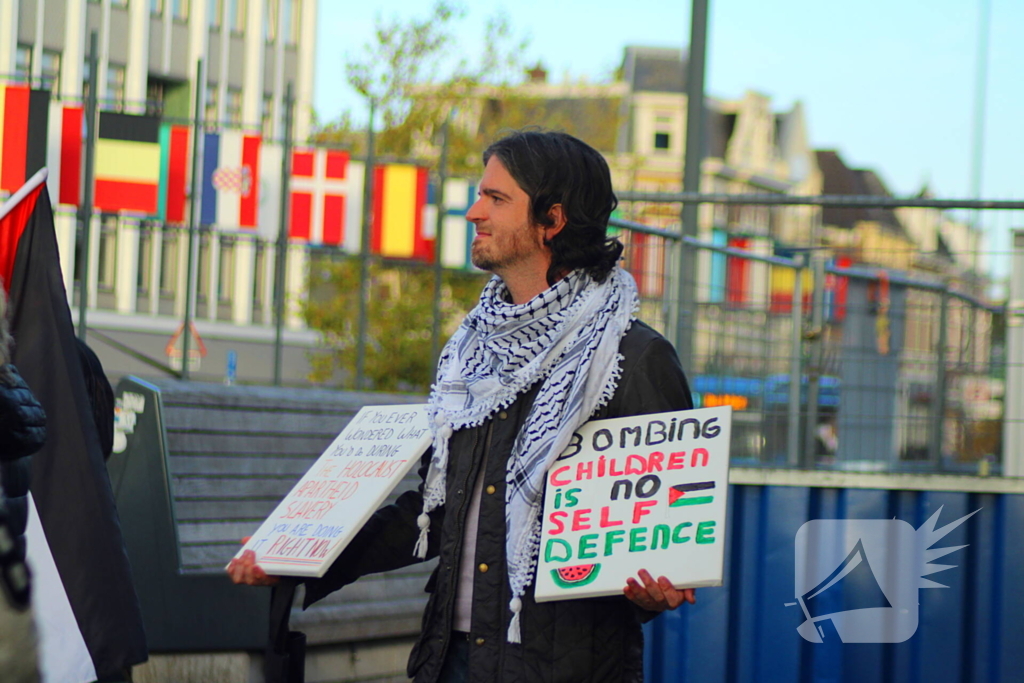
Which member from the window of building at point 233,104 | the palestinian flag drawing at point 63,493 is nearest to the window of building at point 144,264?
the window of building at point 233,104

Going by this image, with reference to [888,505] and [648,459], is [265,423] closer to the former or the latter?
[888,505]

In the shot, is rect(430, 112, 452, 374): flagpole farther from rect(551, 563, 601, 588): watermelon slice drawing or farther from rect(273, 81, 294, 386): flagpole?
rect(551, 563, 601, 588): watermelon slice drawing

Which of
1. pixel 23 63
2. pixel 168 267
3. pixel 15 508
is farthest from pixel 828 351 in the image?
pixel 168 267

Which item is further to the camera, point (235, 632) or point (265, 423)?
point (265, 423)

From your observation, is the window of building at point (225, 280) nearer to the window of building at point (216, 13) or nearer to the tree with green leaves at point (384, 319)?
the window of building at point (216, 13)

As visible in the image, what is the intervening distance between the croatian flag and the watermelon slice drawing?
12.0 metres

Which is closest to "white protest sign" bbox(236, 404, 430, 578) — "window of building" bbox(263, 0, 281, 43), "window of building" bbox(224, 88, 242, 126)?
"window of building" bbox(224, 88, 242, 126)

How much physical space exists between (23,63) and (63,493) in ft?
29.9

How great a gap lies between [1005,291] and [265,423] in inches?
167

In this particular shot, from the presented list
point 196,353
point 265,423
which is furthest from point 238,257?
point 265,423

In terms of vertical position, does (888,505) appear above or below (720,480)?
below

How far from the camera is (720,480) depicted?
285 centimetres

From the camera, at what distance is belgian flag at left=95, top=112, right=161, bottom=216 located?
42.8ft

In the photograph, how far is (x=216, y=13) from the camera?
1282 inches
